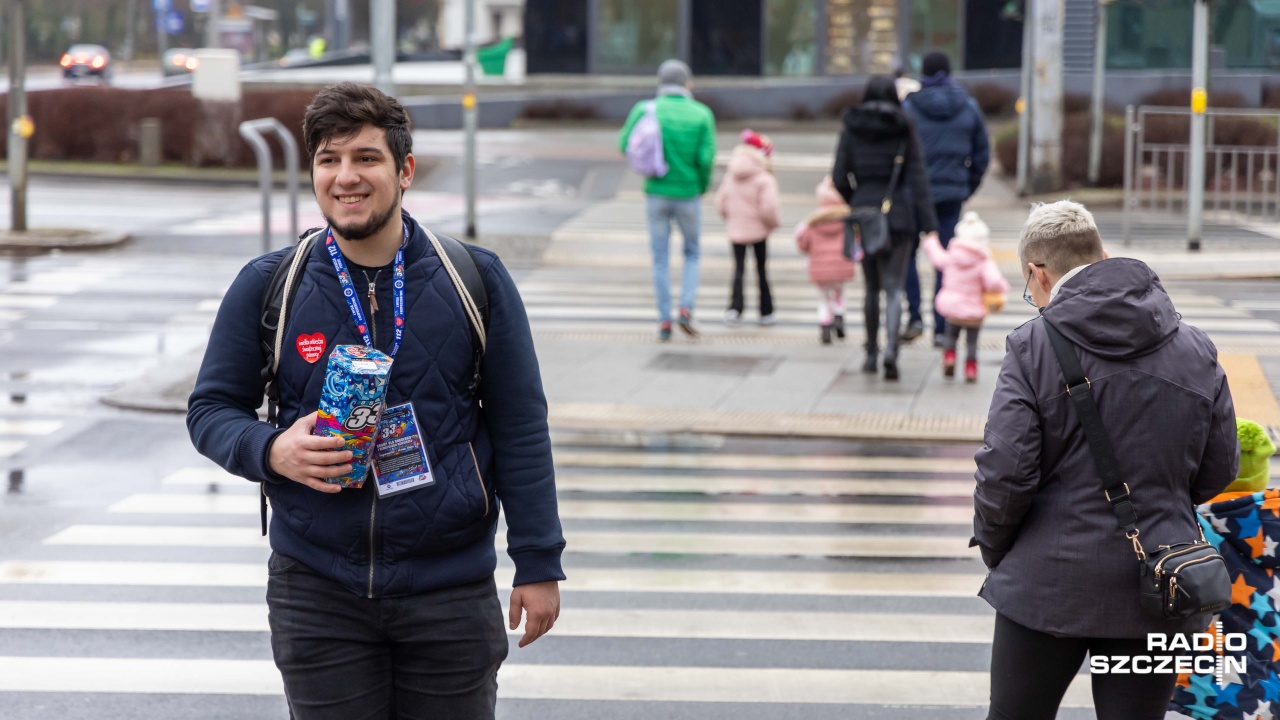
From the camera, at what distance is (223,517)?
8.10 metres

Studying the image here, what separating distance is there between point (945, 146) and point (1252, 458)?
8.55 m

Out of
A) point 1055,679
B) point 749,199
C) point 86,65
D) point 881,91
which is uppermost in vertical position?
point 86,65

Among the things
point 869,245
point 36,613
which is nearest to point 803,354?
point 869,245

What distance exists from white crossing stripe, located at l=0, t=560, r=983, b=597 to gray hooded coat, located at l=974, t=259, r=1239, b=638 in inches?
122

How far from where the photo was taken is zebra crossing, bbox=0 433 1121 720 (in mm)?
5641

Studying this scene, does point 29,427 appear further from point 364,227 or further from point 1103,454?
Answer: point 1103,454

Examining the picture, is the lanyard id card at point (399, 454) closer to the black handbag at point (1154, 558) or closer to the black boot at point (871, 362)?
the black handbag at point (1154, 558)

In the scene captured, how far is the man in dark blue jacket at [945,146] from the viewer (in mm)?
12672

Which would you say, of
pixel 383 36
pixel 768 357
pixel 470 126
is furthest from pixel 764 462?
pixel 470 126

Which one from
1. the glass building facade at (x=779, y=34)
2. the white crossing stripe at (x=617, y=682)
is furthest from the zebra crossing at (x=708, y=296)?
the glass building facade at (x=779, y=34)

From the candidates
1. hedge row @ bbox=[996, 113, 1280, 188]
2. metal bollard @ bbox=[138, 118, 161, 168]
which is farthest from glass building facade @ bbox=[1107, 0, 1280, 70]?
metal bollard @ bbox=[138, 118, 161, 168]

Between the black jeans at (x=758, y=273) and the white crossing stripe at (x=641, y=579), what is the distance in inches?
274

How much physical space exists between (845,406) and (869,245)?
1238 millimetres

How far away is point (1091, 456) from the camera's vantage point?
3.66 metres
